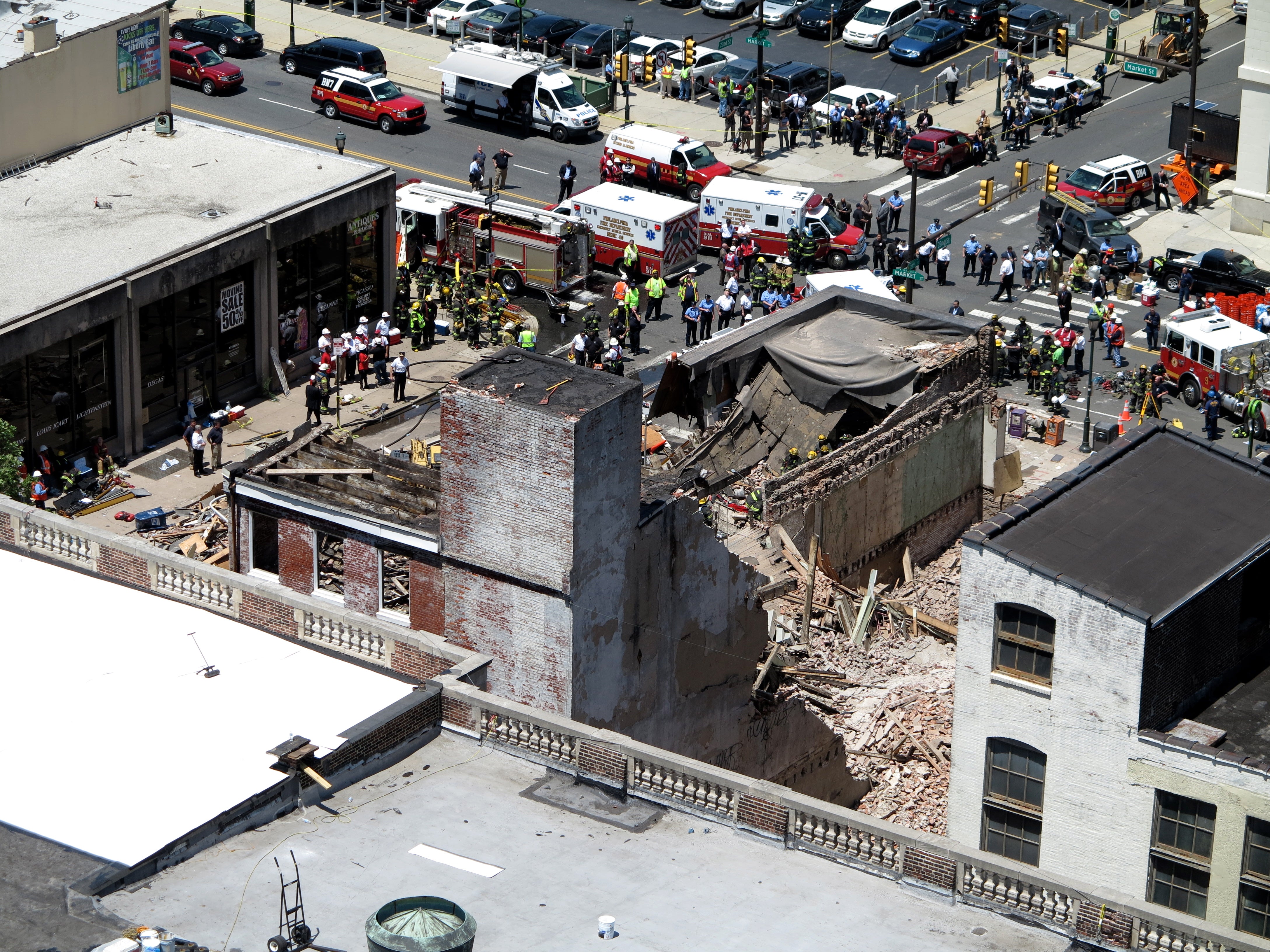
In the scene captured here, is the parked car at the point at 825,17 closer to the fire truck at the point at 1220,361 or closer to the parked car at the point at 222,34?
the parked car at the point at 222,34

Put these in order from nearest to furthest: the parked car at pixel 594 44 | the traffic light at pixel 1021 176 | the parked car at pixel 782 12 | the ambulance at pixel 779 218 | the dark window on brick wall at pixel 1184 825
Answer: the dark window on brick wall at pixel 1184 825
the ambulance at pixel 779 218
the traffic light at pixel 1021 176
the parked car at pixel 594 44
the parked car at pixel 782 12

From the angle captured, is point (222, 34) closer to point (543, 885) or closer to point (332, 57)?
point (332, 57)

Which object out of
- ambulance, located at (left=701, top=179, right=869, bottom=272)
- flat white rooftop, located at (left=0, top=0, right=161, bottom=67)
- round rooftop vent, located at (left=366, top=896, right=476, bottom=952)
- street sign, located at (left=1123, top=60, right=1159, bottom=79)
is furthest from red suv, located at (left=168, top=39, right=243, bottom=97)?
round rooftop vent, located at (left=366, top=896, right=476, bottom=952)

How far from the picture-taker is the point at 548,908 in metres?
24.7

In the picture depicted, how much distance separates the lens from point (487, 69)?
7669 centimetres

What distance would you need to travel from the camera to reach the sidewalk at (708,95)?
2985 inches

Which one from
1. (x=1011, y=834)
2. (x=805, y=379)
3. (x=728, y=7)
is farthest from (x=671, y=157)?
(x=1011, y=834)

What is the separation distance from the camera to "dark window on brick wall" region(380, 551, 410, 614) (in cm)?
3466

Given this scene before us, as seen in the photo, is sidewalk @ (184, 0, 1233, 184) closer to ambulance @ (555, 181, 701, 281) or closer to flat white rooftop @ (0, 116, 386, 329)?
ambulance @ (555, 181, 701, 281)

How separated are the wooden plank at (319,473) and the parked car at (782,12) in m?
54.5

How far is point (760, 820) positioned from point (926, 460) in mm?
27214

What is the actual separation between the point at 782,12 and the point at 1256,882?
60.8 m

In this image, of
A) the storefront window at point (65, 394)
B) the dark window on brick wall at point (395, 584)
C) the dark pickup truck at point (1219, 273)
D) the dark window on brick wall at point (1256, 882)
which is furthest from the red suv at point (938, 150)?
the dark window on brick wall at point (1256, 882)

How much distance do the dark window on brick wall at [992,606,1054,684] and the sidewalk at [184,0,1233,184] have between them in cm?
4255
